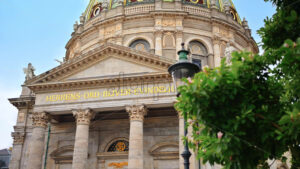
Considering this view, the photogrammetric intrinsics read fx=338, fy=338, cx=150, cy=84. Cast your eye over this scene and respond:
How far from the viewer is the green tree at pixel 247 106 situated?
254 inches

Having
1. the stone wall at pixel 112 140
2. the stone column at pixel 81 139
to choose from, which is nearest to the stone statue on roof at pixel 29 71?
the stone wall at pixel 112 140

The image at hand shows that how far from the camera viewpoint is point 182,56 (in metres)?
10.2

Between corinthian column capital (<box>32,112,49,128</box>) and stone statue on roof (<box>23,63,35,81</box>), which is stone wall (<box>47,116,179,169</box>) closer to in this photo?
corinthian column capital (<box>32,112,49,128</box>)

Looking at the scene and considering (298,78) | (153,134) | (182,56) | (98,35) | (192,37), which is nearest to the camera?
(298,78)

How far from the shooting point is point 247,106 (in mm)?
6797

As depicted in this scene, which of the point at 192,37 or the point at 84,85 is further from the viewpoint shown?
the point at 192,37

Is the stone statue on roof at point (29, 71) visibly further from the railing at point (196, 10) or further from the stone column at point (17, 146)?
the railing at point (196, 10)

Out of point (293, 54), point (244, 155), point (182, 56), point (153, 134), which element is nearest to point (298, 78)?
point (293, 54)

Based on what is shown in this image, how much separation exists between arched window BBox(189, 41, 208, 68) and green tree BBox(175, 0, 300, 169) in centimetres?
2678

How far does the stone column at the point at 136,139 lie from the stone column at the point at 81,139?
9.50 ft

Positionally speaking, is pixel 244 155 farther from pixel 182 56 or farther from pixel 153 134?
pixel 153 134

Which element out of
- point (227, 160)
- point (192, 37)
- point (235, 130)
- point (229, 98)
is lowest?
point (227, 160)

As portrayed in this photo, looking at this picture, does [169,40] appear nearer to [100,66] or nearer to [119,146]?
[100,66]

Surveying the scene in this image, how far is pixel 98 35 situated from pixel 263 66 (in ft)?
102
